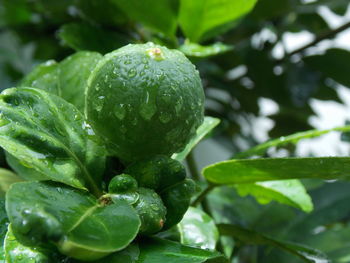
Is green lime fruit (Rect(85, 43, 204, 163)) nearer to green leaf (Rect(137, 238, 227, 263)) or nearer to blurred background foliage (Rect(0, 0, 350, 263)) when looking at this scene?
green leaf (Rect(137, 238, 227, 263))

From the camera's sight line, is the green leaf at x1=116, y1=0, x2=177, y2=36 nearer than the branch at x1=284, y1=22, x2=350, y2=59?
Yes

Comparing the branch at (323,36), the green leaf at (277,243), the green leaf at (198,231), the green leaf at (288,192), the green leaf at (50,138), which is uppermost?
the green leaf at (50,138)

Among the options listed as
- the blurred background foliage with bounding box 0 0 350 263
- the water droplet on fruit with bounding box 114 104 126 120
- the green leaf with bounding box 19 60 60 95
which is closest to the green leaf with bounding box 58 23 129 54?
the blurred background foliage with bounding box 0 0 350 263

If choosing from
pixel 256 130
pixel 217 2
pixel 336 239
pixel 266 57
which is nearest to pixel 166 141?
pixel 217 2

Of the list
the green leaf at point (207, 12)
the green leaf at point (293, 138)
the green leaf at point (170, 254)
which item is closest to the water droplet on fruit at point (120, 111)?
Result: the green leaf at point (170, 254)

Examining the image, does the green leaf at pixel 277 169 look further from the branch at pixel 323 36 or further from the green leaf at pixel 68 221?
the branch at pixel 323 36

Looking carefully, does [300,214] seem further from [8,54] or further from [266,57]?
[8,54]

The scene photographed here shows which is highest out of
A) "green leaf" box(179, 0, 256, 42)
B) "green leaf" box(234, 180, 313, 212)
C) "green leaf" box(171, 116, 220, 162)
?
"green leaf" box(179, 0, 256, 42)
